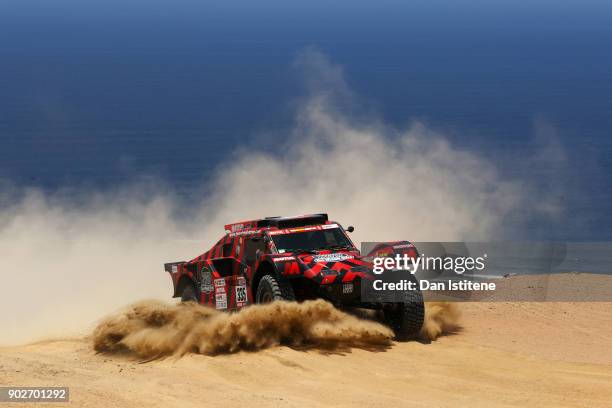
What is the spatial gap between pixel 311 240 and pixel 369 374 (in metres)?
4.02

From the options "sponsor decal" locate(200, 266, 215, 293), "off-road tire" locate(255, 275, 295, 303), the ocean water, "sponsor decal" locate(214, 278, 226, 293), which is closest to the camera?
"off-road tire" locate(255, 275, 295, 303)

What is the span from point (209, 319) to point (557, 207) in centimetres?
6810

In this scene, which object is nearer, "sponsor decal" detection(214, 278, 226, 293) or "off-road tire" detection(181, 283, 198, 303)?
"sponsor decal" detection(214, 278, 226, 293)

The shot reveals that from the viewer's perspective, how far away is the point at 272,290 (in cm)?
1459

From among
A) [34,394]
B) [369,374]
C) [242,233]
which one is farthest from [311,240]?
[34,394]

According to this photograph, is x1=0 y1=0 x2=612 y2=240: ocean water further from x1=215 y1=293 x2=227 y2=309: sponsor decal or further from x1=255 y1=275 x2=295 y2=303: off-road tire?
x1=255 y1=275 x2=295 y2=303: off-road tire

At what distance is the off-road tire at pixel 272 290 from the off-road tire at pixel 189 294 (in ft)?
8.84

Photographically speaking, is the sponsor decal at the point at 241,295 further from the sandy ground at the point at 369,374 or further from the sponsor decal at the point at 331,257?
the sandy ground at the point at 369,374

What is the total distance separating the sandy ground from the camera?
10898mm

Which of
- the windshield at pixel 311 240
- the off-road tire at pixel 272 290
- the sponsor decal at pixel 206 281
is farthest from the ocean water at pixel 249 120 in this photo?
the off-road tire at pixel 272 290

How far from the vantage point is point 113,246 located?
32.5 meters

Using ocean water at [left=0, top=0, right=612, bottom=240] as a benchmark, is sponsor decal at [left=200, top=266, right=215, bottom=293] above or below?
below

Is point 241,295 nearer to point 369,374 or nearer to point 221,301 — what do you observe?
point 221,301

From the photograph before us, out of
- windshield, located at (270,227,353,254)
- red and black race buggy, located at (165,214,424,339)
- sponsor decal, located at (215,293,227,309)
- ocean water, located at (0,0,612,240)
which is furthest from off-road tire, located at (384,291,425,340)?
ocean water, located at (0,0,612,240)
